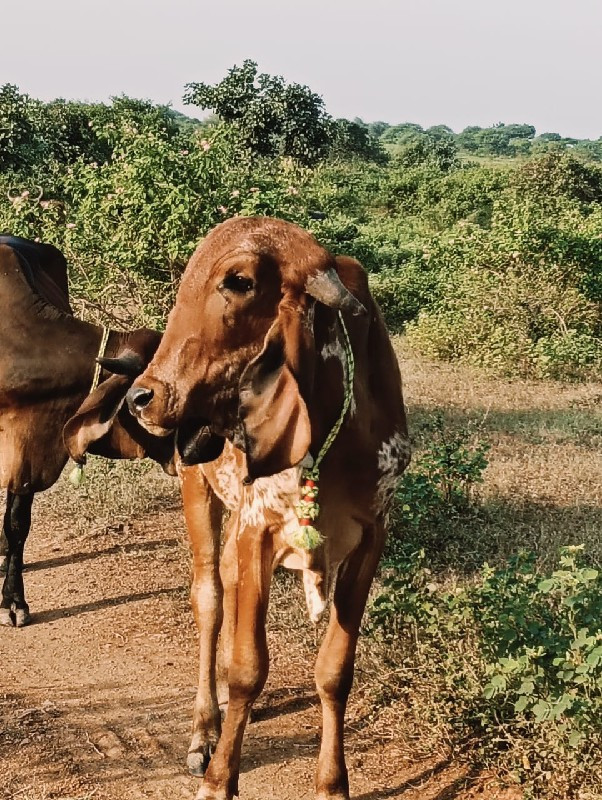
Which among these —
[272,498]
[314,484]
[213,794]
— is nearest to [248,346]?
[314,484]

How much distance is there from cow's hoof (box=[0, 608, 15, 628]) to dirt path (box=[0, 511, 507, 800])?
2.5 inches

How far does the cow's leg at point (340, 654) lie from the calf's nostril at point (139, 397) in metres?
0.94

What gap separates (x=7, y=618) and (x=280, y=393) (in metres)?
3.00

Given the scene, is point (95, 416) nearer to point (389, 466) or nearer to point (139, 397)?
point (389, 466)

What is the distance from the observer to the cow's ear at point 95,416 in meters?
3.76

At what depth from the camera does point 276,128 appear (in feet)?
65.3

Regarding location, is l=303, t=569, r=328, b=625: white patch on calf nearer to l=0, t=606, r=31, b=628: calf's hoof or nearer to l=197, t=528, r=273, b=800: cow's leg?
l=197, t=528, r=273, b=800: cow's leg

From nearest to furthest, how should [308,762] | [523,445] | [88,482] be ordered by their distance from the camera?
[308,762] < [88,482] < [523,445]

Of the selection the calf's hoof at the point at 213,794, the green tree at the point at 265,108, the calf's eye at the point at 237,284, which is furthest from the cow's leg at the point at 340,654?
the green tree at the point at 265,108

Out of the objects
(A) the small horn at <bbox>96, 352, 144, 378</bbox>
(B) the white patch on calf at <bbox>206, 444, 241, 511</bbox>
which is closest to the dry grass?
(B) the white patch on calf at <bbox>206, 444, 241, 511</bbox>

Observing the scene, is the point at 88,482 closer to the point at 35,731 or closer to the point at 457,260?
the point at 35,731

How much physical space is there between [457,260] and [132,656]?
24.0 ft

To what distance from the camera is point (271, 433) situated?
248cm

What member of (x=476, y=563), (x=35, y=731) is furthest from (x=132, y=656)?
(x=476, y=563)
